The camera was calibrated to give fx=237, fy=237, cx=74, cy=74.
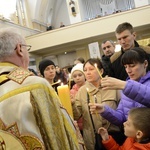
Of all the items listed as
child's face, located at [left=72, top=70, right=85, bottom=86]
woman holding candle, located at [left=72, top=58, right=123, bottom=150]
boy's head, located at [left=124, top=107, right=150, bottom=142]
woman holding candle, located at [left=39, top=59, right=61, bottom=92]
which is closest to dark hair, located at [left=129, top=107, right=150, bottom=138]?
boy's head, located at [left=124, top=107, right=150, bottom=142]

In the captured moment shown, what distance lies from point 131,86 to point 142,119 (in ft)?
0.91

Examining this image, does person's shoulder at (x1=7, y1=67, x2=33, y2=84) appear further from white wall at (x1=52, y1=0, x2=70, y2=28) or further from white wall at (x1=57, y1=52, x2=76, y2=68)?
white wall at (x1=52, y1=0, x2=70, y2=28)

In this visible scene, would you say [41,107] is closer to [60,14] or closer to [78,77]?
[78,77]

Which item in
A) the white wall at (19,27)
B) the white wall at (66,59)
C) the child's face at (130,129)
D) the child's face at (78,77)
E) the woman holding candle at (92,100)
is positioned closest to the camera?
the child's face at (130,129)

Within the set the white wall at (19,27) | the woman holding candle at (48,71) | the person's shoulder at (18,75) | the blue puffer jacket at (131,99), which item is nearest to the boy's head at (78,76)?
the woman holding candle at (48,71)

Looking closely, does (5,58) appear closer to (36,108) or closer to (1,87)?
(1,87)

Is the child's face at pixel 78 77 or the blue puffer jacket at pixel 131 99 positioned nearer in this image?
the blue puffer jacket at pixel 131 99

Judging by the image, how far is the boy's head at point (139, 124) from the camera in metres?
1.64

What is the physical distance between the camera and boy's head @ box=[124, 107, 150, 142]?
1.64 meters

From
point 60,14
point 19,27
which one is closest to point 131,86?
point 19,27

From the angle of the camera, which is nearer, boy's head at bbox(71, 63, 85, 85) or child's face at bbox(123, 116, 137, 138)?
child's face at bbox(123, 116, 137, 138)

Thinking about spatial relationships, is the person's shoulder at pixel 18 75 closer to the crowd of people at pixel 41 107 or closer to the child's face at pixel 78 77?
the crowd of people at pixel 41 107

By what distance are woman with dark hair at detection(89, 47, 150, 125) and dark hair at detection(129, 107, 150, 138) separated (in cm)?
5

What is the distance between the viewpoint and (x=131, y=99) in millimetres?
1842
